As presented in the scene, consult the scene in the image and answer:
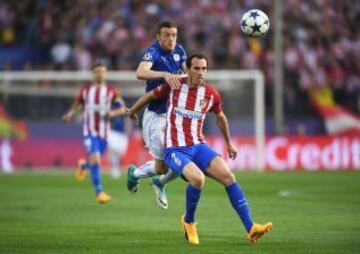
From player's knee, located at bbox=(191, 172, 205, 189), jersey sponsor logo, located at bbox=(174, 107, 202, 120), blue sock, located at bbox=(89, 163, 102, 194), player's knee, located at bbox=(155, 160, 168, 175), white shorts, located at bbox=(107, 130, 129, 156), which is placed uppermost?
jersey sponsor logo, located at bbox=(174, 107, 202, 120)

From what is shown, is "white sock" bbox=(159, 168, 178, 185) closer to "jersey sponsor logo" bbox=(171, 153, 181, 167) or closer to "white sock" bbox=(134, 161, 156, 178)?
"white sock" bbox=(134, 161, 156, 178)

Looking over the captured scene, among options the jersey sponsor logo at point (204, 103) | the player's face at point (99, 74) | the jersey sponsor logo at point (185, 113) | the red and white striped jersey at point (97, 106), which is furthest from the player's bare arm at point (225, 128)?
the player's face at point (99, 74)

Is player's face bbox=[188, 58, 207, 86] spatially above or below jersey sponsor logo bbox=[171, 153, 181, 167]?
above

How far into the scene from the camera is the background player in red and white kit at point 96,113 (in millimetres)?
17092

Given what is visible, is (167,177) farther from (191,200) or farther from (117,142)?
(117,142)

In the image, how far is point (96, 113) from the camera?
17.6m

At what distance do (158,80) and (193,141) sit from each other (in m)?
1.55

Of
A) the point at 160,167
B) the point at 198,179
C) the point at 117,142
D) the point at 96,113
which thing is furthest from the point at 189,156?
the point at 117,142

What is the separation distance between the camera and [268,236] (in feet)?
36.6

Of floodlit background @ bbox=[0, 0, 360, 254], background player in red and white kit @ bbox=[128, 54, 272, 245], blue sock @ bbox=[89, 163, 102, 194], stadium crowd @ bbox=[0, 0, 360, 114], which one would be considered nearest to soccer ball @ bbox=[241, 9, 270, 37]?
background player in red and white kit @ bbox=[128, 54, 272, 245]

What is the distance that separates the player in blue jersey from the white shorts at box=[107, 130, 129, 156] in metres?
12.2

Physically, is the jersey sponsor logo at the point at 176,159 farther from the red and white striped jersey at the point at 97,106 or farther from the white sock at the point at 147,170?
the red and white striped jersey at the point at 97,106

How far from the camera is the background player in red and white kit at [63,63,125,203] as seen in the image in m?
17.1

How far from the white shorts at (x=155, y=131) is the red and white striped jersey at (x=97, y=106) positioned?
4966mm
